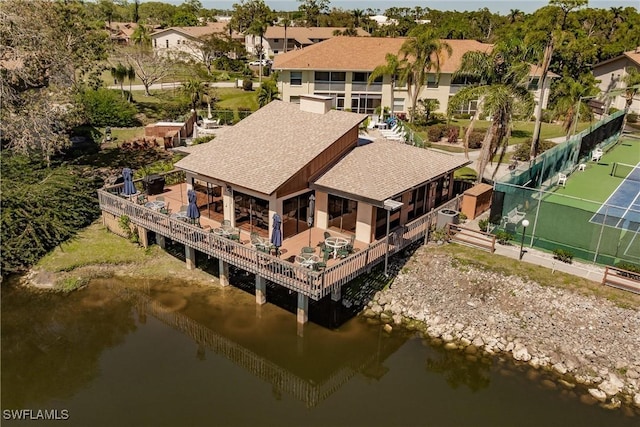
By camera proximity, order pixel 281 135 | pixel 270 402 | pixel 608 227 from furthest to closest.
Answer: pixel 281 135, pixel 608 227, pixel 270 402

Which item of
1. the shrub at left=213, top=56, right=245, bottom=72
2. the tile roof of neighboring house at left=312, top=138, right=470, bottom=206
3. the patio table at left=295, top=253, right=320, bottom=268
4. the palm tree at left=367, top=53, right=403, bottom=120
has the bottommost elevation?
the patio table at left=295, top=253, right=320, bottom=268

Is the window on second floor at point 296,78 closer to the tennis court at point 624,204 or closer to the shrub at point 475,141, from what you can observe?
the shrub at point 475,141

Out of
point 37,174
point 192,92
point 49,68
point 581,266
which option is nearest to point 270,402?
point 581,266

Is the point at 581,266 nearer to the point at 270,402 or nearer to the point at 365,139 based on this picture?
the point at 365,139

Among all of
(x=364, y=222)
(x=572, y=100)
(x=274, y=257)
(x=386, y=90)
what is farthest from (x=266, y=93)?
(x=274, y=257)

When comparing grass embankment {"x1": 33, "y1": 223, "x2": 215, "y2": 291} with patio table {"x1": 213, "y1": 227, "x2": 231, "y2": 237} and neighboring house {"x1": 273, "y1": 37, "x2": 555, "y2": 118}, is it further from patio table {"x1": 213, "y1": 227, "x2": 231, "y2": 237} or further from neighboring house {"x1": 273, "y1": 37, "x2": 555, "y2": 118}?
neighboring house {"x1": 273, "y1": 37, "x2": 555, "y2": 118}

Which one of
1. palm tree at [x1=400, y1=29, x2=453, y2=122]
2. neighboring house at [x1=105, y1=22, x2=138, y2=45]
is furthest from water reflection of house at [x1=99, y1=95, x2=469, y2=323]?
neighboring house at [x1=105, y1=22, x2=138, y2=45]
